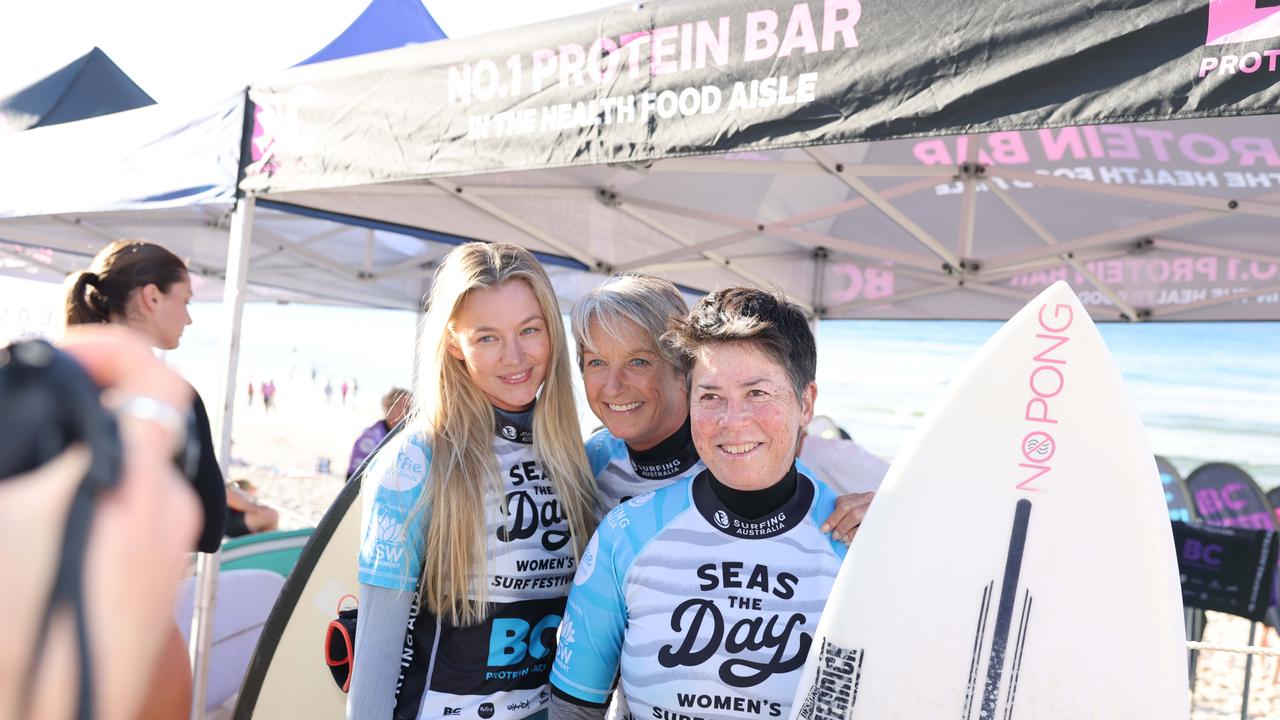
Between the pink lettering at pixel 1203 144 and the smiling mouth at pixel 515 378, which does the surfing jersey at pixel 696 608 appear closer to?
the smiling mouth at pixel 515 378

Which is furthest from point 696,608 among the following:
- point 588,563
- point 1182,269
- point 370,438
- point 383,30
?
point 383,30

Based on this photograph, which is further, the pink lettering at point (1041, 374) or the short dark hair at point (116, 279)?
the short dark hair at point (116, 279)

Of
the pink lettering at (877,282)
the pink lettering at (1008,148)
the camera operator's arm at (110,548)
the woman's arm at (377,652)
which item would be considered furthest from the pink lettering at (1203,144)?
the camera operator's arm at (110,548)

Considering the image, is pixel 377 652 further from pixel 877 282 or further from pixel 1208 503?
pixel 1208 503

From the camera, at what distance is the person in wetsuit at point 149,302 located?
176cm

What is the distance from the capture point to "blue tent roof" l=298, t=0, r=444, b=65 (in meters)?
5.36

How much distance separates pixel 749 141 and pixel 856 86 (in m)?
0.25

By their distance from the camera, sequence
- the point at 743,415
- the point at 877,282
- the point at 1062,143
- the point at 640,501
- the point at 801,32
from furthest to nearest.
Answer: the point at 877,282 < the point at 1062,143 < the point at 801,32 < the point at 640,501 < the point at 743,415

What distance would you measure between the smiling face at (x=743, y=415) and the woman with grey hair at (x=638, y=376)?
0.25m

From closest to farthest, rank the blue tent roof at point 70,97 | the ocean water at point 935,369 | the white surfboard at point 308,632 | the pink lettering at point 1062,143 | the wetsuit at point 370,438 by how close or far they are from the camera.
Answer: the white surfboard at point 308,632
the pink lettering at point 1062,143
the wetsuit at point 370,438
the blue tent roof at point 70,97
the ocean water at point 935,369

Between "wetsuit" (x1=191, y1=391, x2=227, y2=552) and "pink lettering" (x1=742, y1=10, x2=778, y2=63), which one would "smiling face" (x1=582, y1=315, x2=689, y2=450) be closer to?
"pink lettering" (x1=742, y1=10, x2=778, y2=63)

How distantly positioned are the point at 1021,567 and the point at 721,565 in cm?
50

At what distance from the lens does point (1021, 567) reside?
133 cm

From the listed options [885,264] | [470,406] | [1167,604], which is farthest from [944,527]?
[885,264]
